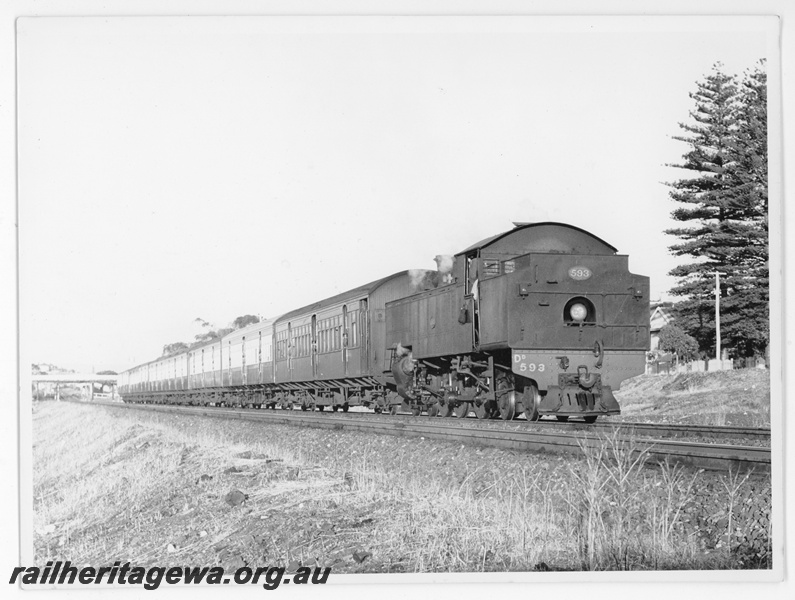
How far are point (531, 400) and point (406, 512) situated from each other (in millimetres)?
5012

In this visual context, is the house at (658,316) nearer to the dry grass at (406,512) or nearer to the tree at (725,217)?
the tree at (725,217)

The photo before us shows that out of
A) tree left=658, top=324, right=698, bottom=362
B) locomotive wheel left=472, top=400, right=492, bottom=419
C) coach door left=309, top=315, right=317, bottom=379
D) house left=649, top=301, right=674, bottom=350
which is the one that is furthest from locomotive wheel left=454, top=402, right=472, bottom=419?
tree left=658, top=324, right=698, bottom=362

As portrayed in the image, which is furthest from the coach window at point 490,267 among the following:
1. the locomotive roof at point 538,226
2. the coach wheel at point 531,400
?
the coach wheel at point 531,400

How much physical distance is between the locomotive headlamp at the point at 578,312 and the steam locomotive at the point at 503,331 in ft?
0.05

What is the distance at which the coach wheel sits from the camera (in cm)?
1316

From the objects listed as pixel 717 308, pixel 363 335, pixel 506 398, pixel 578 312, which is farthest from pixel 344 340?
pixel 578 312

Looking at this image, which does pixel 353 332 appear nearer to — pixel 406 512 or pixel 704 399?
pixel 704 399

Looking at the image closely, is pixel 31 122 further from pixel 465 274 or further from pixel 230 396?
pixel 230 396

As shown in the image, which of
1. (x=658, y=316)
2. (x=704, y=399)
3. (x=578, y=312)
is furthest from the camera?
(x=658, y=316)

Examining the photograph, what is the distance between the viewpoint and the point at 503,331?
1316cm

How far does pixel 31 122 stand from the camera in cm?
1006

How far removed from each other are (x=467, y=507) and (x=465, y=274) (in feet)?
22.5

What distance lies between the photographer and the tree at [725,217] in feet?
45.9

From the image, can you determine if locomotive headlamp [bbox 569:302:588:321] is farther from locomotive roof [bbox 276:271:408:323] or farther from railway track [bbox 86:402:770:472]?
locomotive roof [bbox 276:271:408:323]
